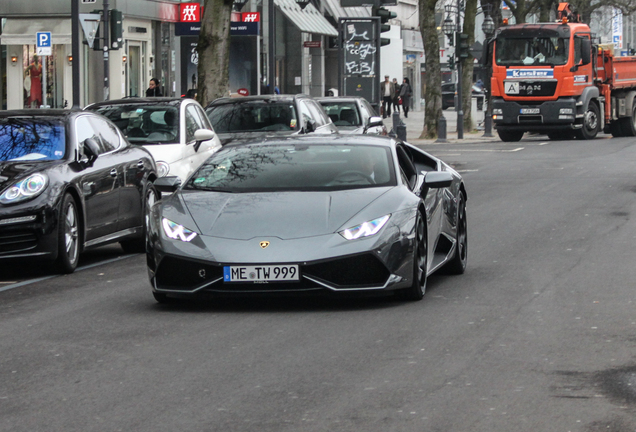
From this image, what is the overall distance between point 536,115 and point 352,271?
29902 mm

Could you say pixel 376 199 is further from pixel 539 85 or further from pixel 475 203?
pixel 539 85

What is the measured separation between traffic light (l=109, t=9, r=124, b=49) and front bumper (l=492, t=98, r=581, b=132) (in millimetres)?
15482

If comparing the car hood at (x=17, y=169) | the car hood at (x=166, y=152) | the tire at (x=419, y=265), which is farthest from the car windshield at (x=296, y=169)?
the car hood at (x=166, y=152)

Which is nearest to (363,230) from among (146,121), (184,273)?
(184,273)

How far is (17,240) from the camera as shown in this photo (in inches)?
426

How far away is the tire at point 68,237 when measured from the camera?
36.6 feet

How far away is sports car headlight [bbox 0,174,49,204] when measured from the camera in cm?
1083

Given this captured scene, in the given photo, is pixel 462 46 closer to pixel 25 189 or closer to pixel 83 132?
pixel 83 132

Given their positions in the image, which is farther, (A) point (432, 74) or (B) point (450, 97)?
(B) point (450, 97)

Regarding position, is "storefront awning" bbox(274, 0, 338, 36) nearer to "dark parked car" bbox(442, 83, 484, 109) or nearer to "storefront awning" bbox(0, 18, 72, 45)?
"dark parked car" bbox(442, 83, 484, 109)

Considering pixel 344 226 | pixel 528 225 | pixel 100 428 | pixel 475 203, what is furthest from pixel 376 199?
pixel 475 203

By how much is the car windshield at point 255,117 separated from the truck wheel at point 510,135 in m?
21.2

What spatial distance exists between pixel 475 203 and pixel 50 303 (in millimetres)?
9494

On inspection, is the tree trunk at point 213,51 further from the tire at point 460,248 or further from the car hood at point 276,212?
the car hood at point 276,212
